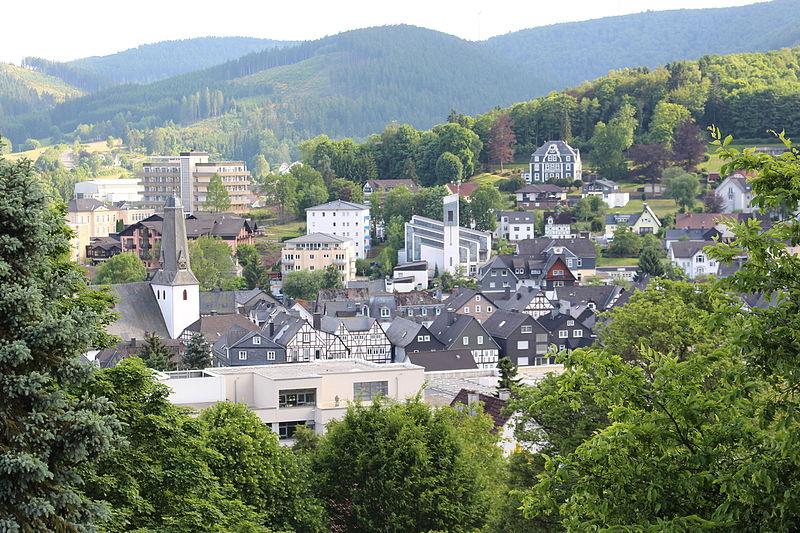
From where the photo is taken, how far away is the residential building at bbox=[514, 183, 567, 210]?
114875 mm

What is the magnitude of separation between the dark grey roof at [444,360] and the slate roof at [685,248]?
112 feet

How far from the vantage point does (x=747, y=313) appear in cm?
984

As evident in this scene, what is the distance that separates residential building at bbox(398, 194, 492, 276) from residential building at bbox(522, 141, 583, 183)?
914 inches

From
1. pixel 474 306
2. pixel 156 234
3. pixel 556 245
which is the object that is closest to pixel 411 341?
pixel 474 306

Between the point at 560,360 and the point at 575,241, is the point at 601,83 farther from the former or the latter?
the point at 560,360

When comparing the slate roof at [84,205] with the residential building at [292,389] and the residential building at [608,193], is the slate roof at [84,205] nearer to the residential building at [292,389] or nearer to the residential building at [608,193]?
the residential building at [608,193]

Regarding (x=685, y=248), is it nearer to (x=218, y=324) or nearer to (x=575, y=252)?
(x=575, y=252)

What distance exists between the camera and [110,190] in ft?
556

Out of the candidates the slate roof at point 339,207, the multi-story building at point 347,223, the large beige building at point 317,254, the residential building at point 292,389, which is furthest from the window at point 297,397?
the slate roof at point 339,207

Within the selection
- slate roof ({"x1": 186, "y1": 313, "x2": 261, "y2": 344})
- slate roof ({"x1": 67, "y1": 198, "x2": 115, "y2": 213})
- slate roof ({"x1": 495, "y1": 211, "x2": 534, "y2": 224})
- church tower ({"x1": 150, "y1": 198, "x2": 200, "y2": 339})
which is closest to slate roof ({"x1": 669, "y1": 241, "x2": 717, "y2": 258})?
slate roof ({"x1": 495, "y1": 211, "x2": 534, "y2": 224})

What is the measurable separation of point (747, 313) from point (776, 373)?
20.0 inches

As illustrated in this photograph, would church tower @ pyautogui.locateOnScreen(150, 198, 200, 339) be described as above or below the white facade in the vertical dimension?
below

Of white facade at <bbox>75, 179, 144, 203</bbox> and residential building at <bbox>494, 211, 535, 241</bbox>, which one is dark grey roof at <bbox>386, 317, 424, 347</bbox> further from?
white facade at <bbox>75, 179, 144, 203</bbox>

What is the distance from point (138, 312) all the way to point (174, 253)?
3.92 meters
